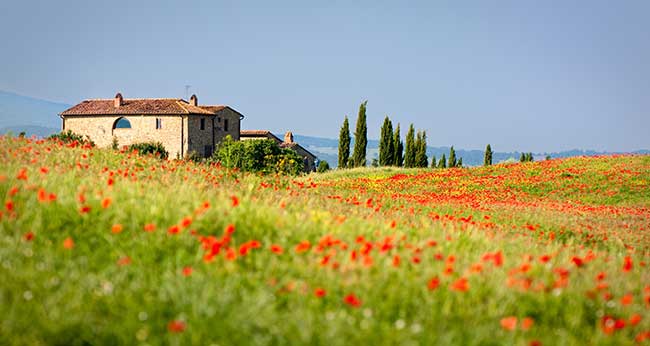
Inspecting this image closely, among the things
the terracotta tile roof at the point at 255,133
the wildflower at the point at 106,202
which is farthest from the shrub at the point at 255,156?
the wildflower at the point at 106,202

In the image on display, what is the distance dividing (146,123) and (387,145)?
2649cm

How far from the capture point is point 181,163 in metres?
17.0

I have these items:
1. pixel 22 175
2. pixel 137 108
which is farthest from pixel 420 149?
pixel 22 175

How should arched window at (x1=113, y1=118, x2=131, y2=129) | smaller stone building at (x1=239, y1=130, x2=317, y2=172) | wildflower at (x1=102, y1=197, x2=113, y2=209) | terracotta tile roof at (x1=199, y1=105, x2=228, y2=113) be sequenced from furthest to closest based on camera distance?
smaller stone building at (x1=239, y1=130, x2=317, y2=172), terracotta tile roof at (x1=199, y1=105, x2=228, y2=113), arched window at (x1=113, y1=118, x2=131, y2=129), wildflower at (x1=102, y1=197, x2=113, y2=209)

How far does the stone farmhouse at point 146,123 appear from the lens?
68.0m

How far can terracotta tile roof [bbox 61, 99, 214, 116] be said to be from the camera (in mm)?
68250

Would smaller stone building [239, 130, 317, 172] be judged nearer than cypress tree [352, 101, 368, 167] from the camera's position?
No

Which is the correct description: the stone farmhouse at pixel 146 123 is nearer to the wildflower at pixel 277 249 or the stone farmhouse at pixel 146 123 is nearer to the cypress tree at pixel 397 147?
the cypress tree at pixel 397 147

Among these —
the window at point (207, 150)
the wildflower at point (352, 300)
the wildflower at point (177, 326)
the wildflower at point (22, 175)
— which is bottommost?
the wildflower at point (177, 326)

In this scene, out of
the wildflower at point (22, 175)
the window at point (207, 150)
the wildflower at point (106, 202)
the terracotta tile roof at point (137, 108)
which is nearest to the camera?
the wildflower at point (106, 202)

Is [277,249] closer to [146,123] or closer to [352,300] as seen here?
[352,300]

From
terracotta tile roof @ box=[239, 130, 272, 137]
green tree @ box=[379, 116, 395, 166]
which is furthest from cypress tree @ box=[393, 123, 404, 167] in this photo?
terracotta tile roof @ box=[239, 130, 272, 137]

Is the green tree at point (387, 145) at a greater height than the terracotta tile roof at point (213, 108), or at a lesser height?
lesser

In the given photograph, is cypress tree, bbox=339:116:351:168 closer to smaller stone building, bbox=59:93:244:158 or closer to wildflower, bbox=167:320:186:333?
smaller stone building, bbox=59:93:244:158
